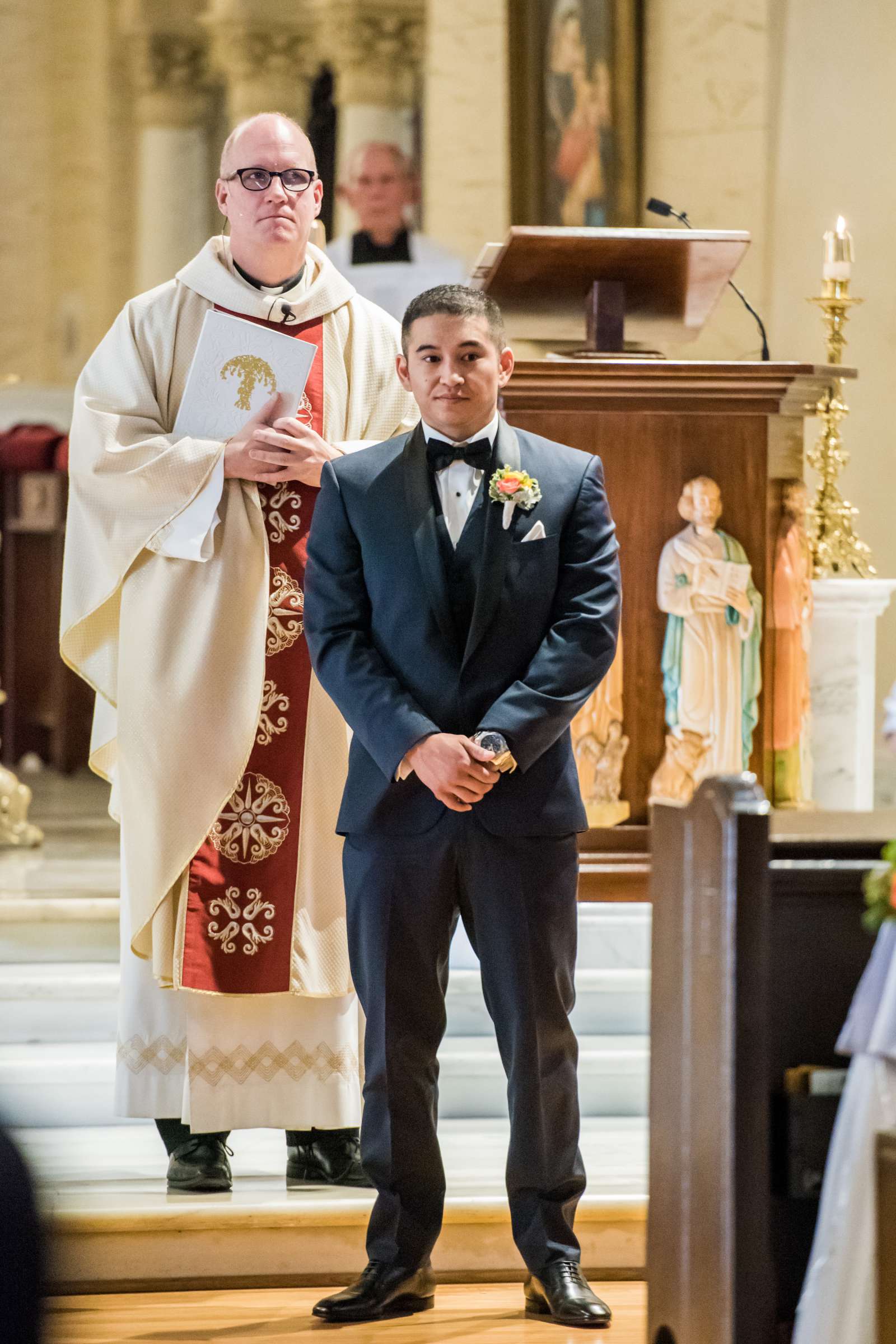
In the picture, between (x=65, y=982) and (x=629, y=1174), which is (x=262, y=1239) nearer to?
(x=629, y=1174)

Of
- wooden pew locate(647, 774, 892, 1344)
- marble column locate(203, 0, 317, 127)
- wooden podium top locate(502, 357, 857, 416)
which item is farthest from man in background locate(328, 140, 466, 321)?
wooden pew locate(647, 774, 892, 1344)

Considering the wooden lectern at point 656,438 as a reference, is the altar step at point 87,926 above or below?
below

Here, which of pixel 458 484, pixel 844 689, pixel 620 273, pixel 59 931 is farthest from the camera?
pixel 844 689

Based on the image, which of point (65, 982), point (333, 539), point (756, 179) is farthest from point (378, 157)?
A: point (333, 539)

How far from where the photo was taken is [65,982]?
4.55 meters

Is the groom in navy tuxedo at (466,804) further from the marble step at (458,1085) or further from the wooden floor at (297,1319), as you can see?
the marble step at (458,1085)

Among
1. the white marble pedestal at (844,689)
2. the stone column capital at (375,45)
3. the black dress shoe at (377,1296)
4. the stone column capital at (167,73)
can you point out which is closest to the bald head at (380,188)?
the stone column capital at (375,45)

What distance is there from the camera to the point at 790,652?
4.60 m

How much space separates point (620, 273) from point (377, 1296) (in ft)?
8.29

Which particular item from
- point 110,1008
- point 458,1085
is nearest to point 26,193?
point 110,1008

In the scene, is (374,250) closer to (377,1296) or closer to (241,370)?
(241,370)

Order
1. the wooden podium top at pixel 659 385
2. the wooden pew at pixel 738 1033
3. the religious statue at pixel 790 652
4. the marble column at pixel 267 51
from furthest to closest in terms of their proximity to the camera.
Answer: the marble column at pixel 267 51
the religious statue at pixel 790 652
the wooden podium top at pixel 659 385
the wooden pew at pixel 738 1033

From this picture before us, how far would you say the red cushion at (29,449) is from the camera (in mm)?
8711

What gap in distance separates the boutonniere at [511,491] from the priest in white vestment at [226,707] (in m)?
0.55
